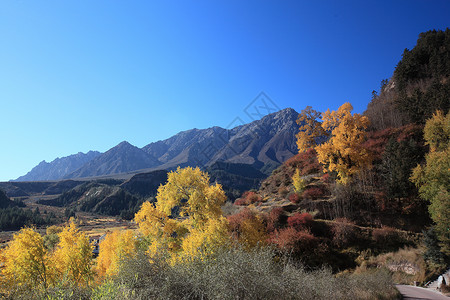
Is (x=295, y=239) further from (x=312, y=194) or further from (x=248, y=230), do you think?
(x=312, y=194)

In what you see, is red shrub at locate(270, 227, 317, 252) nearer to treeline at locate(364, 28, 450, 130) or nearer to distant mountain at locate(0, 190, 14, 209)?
treeline at locate(364, 28, 450, 130)

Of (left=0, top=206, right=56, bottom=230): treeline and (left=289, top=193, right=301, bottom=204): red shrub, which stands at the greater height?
(left=289, top=193, right=301, bottom=204): red shrub

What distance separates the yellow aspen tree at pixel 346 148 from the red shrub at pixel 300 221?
6.58 metres

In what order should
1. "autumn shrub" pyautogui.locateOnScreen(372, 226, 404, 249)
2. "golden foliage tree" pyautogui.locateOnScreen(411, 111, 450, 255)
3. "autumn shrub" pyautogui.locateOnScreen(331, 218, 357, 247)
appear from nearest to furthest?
"golden foliage tree" pyautogui.locateOnScreen(411, 111, 450, 255), "autumn shrub" pyautogui.locateOnScreen(372, 226, 404, 249), "autumn shrub" pyautogui.locateOnScreen(331, 218, 357, 247)

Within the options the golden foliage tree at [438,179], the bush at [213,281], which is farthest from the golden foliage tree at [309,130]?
the bush at [213,281]

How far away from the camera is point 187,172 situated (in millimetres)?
22797

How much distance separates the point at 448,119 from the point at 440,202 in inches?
458

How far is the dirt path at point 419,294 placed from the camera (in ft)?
51.3

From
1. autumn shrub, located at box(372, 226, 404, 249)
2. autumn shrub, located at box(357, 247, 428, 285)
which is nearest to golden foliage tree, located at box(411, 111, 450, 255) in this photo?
autumn shrub, located at box(357, 247, 428, 285)

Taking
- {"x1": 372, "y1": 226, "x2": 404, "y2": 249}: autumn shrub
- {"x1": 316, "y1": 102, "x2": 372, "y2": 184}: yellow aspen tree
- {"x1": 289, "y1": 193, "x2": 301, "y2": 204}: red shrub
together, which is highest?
{"x1": 316, "y1": 102, "x2": 372, "y2": 184}: yellow aspen tree

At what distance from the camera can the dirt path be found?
51.3 feet

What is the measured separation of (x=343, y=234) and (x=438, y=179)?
11.0 meters

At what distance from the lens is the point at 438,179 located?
23.0 meters

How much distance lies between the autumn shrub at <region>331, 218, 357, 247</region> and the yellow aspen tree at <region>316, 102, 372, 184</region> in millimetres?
5520
